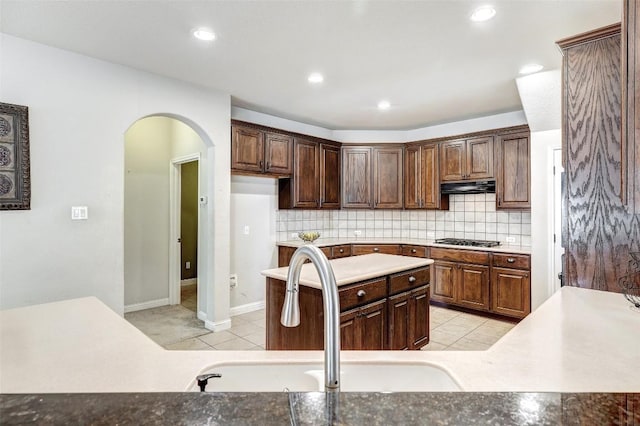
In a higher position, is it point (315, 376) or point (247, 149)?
point (247, 149)

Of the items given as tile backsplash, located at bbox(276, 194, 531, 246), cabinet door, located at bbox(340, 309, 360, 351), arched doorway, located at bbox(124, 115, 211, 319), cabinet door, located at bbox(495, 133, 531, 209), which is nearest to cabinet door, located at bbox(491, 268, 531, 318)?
tile backsplash, located at bbox(276, 194, 531, 246)

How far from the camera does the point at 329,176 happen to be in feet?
16.9

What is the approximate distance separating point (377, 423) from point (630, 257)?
2083 millimetres

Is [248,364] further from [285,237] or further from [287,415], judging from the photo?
[285,237]

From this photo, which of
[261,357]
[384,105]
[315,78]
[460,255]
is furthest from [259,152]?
[261,357]

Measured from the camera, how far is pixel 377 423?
45 centimetres

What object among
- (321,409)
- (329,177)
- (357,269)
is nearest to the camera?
(321,409)

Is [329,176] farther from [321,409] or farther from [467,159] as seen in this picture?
Answer: [321,409]

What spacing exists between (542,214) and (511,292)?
95cm

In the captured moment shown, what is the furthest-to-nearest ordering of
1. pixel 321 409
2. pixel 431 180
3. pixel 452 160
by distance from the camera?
pixel 431 180, pixel 452 160, pixel 321 409

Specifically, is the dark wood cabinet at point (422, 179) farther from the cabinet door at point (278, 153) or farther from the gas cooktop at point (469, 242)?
the cabinet door at point (278, 153)

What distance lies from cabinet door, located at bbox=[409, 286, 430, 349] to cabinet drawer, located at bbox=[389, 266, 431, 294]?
65 mm

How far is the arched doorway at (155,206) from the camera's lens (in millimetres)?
4445

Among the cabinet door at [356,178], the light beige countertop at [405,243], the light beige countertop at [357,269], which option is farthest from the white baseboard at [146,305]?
the cabinet door at [356,178]
